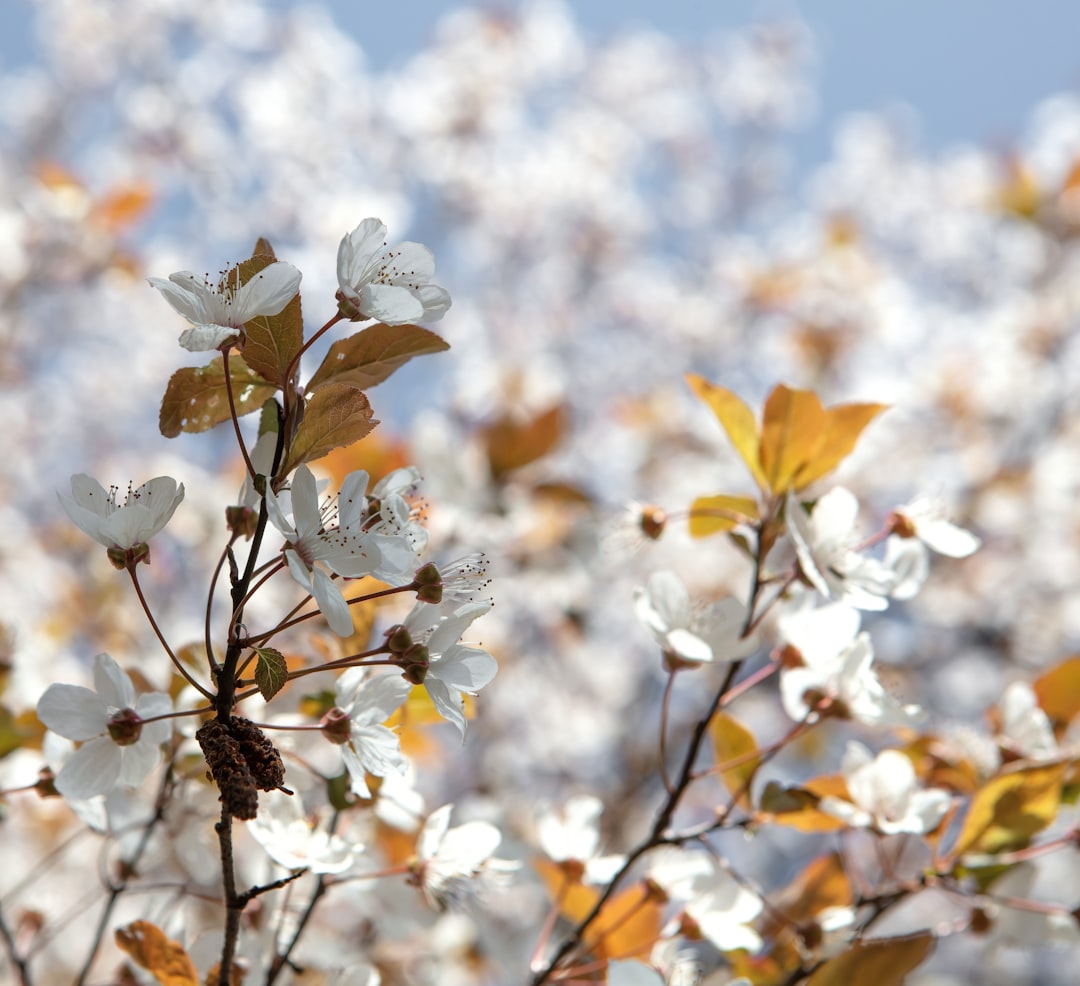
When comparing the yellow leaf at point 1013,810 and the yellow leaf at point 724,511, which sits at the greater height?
the yellow leaf at point 724,511

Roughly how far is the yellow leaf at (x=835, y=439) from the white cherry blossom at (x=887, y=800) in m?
0.26

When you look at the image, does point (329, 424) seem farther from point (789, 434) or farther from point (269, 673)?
point (789, 434)

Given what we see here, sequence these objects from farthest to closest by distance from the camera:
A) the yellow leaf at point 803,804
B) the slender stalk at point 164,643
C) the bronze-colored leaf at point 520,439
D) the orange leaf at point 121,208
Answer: the orange leaf at point 121,208 < the bronze-colored leaf at point 520,439 < the yellow leaf at point 803,804 < the slender stalk at point 164,643

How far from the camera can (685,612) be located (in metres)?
0.84

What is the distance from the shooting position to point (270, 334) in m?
0.61

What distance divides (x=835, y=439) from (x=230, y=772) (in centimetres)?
59

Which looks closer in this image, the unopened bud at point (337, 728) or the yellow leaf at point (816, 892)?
the unopened bud at point (337, 728)

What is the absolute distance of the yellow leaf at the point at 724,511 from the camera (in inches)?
34.0

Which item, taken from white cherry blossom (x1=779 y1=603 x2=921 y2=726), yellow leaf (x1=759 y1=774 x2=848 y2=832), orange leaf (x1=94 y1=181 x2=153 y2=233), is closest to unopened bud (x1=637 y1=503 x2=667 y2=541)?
white cherry blossom (x1=779 y1=603 x2=921 y2=726)

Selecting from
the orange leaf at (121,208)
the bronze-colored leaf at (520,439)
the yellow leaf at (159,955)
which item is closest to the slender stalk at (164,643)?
the yellow leaf at (159,955)

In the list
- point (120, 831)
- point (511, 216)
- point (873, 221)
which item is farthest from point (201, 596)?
point (873, 221)

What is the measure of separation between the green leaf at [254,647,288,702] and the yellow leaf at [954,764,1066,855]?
2.25 ft

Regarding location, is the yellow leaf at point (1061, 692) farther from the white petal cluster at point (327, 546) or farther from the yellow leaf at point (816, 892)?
the white petal cluster at point (327, 546)

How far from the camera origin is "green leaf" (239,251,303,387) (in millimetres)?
610
